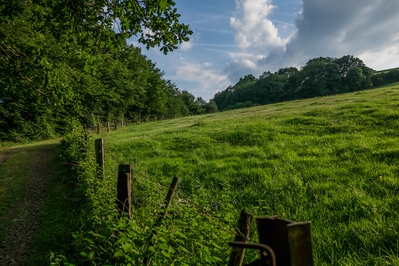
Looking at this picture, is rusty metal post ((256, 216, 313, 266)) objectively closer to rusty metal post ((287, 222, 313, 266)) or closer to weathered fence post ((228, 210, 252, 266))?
rusty metal post ((287, 222, 313, 266))

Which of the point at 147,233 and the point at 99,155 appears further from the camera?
the point at 99,155

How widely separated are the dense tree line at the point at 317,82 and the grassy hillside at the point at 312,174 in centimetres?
8397

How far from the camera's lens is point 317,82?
90.5m

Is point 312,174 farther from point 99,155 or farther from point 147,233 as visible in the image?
point 99,155

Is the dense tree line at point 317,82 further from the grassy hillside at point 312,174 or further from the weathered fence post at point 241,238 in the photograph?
the weathered fence post at point 241,238

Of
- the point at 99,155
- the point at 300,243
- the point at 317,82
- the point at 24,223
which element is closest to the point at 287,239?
the point at 300,243

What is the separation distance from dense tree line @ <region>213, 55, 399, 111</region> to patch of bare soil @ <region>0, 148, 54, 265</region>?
91.3 meters

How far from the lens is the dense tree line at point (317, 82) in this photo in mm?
84750

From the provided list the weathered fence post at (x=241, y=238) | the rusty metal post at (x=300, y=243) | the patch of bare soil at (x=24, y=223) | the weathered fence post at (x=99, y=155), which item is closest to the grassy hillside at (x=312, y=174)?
the weathered fence post at (x=99, y=155)

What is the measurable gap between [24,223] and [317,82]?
101 meters

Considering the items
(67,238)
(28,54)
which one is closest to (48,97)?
(28,54)

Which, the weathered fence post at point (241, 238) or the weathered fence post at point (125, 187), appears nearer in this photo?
the weathered fence post at point (241, 238)

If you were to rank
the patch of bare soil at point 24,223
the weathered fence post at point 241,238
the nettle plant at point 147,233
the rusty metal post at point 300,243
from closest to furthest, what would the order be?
the rusty metal post at point 300,243 → the weathered fence post at point 241,238 → the nettle plant at point 147,233 → the patch of bare soil at point 24,223

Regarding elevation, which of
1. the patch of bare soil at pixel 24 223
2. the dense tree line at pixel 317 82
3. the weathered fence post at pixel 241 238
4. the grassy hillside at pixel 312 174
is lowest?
the patch of bare soil at pixel 24 223
